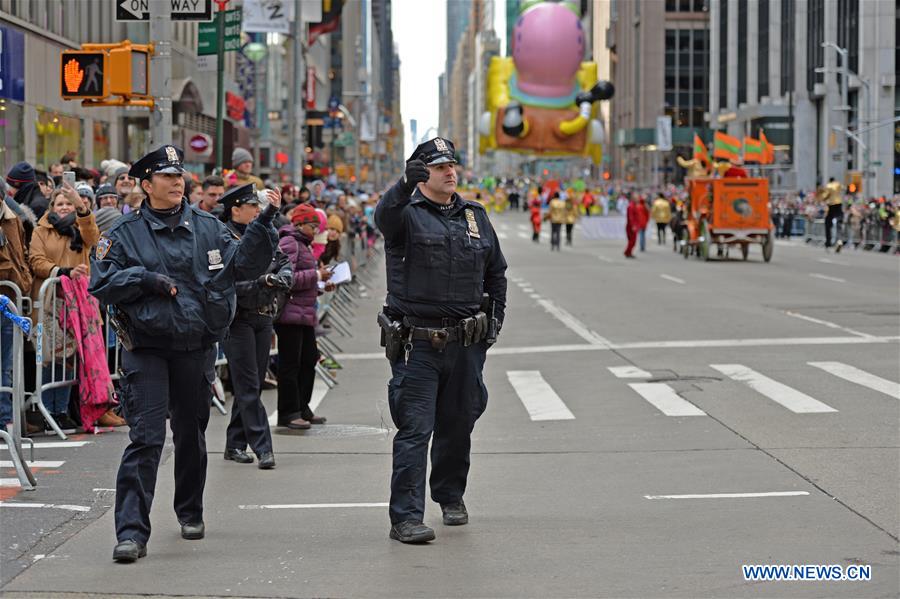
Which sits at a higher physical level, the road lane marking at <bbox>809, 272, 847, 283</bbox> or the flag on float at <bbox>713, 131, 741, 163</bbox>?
the flag on float at <bbox>713, 131, 741, 163</bbox>

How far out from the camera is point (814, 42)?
289 ft

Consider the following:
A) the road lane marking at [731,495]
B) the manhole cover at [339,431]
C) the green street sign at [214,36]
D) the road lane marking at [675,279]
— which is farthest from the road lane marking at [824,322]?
the road lane marking at [731,495]

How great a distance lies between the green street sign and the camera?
23875 millimetres

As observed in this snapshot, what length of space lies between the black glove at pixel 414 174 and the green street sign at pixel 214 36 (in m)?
16.6

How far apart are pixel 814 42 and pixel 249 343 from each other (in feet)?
271

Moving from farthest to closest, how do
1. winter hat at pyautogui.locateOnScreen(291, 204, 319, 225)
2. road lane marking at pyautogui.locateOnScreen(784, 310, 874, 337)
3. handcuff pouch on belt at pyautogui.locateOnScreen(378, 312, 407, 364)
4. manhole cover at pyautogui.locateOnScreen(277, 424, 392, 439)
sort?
1. road lane marking at pyautogui.locateOnScreen(784, 310, 874, 337)
2. manhole cover at pyautogui.locateOnScreen(277, 424, 392, 439)
3. winter hat at pyautogui.locateOnScreen(291, 204, 319, 225)
4. handcuff pouch on belt at pyautogui.locateOnScreen(378, 312, 407, 364)

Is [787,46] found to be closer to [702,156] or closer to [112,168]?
[702,156]

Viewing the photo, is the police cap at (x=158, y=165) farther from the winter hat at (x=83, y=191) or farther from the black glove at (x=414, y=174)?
the winter hat at (x=83, y=191)

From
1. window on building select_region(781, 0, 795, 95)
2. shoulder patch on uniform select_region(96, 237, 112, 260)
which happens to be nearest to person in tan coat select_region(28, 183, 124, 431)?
shoulder patch on uniform select_region(96, 237, 112, 260)

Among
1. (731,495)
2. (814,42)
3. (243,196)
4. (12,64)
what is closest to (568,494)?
(731,495)

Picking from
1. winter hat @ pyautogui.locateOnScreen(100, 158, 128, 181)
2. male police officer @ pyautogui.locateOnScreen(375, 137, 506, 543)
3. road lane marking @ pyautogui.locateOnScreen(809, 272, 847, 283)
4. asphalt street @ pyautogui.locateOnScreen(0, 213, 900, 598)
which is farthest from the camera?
road lane marking @ pyautogui.locateOnScreen(809, 272, 847, 283)

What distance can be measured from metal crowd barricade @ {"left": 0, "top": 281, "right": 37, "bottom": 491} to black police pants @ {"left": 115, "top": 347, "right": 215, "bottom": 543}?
182 centimetres

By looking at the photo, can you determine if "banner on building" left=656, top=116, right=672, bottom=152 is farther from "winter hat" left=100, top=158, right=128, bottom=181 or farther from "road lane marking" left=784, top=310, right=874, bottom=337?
"winter hat" left=100, top=158, right=128, bottom=181

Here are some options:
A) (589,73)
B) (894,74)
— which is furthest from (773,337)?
(589,73)
